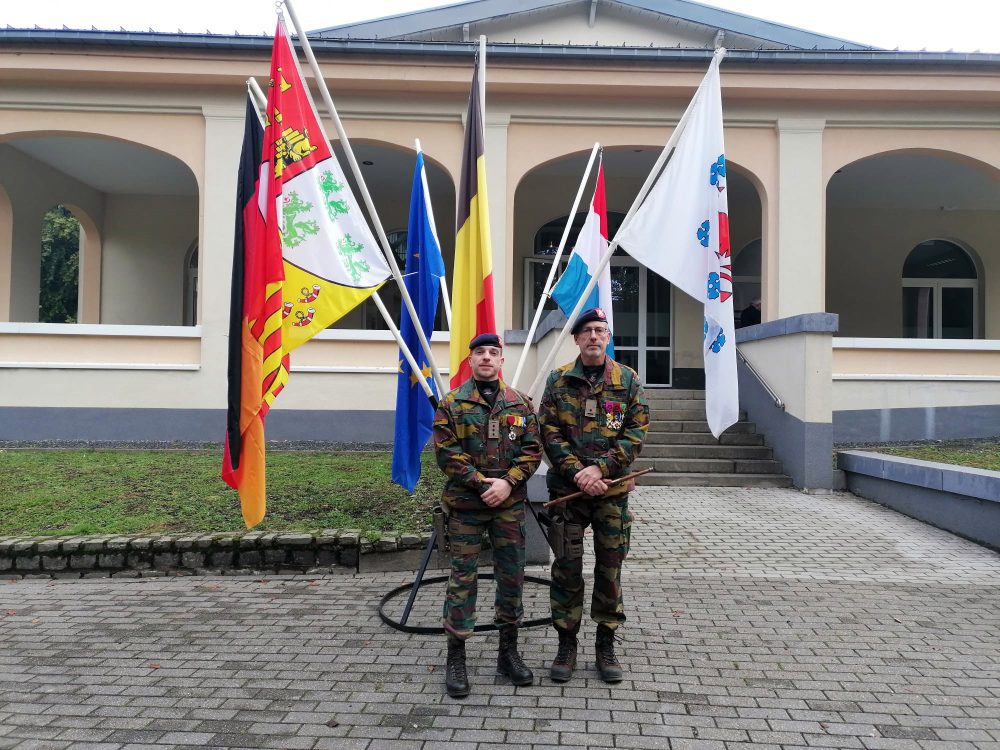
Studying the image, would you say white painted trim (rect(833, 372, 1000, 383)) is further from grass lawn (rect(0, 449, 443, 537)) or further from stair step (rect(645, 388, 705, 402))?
grass lawn (rect(0, 449, 443, 537))

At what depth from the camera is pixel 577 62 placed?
10.2 metres

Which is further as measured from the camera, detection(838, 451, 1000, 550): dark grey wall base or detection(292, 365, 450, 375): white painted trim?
detection(292, 365, 450, 375): white painted trim

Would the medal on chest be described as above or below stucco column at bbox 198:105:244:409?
below

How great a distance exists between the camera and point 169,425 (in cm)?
1016

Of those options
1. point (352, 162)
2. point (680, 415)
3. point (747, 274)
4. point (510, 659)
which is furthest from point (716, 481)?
point (747, 274)

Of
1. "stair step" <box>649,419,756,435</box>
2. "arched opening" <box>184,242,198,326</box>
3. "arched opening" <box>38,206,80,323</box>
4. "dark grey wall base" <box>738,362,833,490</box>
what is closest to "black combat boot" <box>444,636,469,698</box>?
"dark grey wall base" <box>738,362,833,490</box>

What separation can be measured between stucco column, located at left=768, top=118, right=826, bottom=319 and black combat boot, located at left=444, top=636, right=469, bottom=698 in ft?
29.2

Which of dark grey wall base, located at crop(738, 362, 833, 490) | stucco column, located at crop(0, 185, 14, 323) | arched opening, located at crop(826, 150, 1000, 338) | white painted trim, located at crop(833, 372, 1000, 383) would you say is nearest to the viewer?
dark grey wall base, located at crop(738, 362, 833, 490)

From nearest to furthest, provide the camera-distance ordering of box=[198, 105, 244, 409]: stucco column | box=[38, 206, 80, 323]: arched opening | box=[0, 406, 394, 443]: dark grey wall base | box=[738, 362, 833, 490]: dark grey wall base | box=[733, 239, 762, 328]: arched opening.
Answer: box=[738, 362, 833, 490]: dark grey wall base
box=[0, 406, 394, 443]: dark grey wall base
box=[198, 105, 244, 409]: stucco column
box=[733, 239, 762, 328]: arched opening
box=[38, 206, 80, 323]: arched opening

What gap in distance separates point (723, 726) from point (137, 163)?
13.3 m

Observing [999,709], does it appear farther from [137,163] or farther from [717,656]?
[137,163]

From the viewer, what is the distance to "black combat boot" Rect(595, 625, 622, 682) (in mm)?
3328

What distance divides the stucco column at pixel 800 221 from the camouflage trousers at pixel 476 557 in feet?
28.2

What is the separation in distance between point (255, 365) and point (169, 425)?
7.06 m
